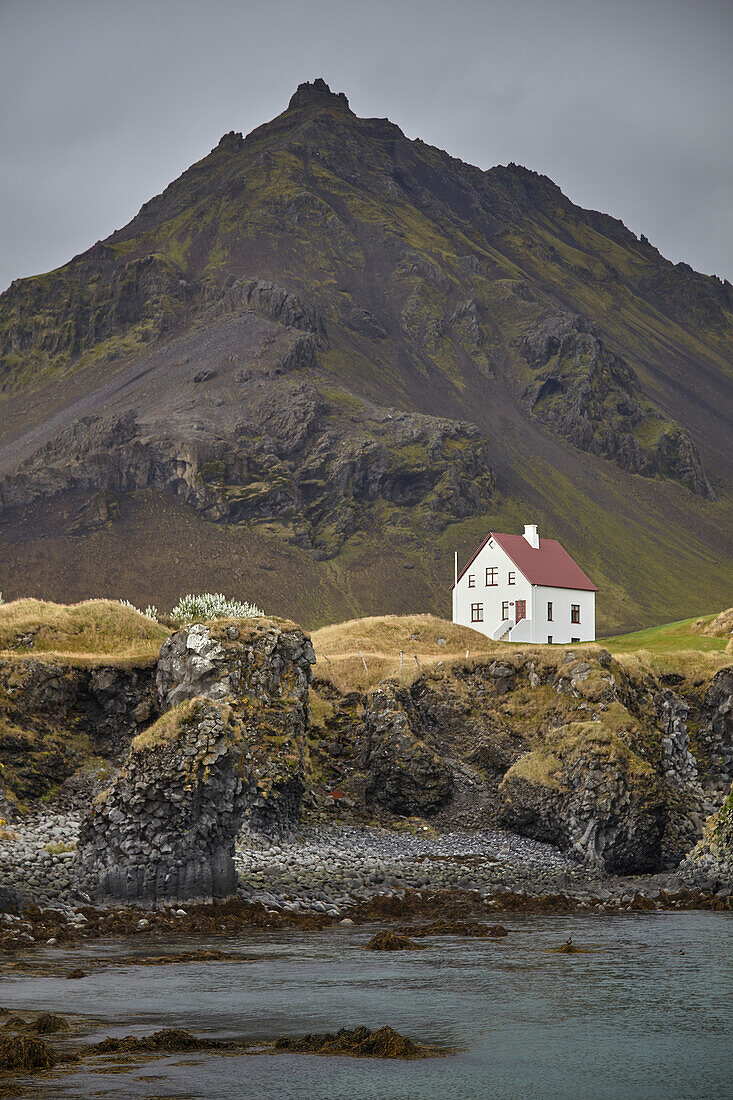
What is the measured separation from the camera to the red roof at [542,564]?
375 ft

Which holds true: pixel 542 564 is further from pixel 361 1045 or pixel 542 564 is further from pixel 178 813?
pixel 361 1045

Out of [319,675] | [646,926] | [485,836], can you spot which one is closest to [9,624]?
[319,675]

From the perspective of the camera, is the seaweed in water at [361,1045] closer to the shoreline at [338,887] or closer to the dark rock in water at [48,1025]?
the dark rock in water at [48,1025]

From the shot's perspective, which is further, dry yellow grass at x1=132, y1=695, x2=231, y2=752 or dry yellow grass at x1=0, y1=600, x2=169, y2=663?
dry yellow grass at x1=0, y1=600, x2=169, y2=663

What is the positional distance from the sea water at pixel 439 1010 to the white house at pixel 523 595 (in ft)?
241

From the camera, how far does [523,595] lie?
371ft

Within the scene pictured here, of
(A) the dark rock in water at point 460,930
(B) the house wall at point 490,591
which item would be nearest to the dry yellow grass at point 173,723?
(A) the dark rock in water at point 460,930

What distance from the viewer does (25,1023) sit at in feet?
76.3

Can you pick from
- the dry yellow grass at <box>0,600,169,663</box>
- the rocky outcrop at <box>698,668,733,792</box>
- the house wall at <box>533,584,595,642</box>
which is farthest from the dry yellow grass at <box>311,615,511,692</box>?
the house wall at <box>533,584,595,642</box>

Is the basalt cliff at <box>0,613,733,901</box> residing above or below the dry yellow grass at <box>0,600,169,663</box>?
below

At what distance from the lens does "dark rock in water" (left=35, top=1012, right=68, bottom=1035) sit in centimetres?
2272

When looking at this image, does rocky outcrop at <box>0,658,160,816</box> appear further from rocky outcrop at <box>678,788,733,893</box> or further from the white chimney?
the white chimney

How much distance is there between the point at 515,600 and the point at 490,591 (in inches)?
133

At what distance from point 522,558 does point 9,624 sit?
6294 cm
